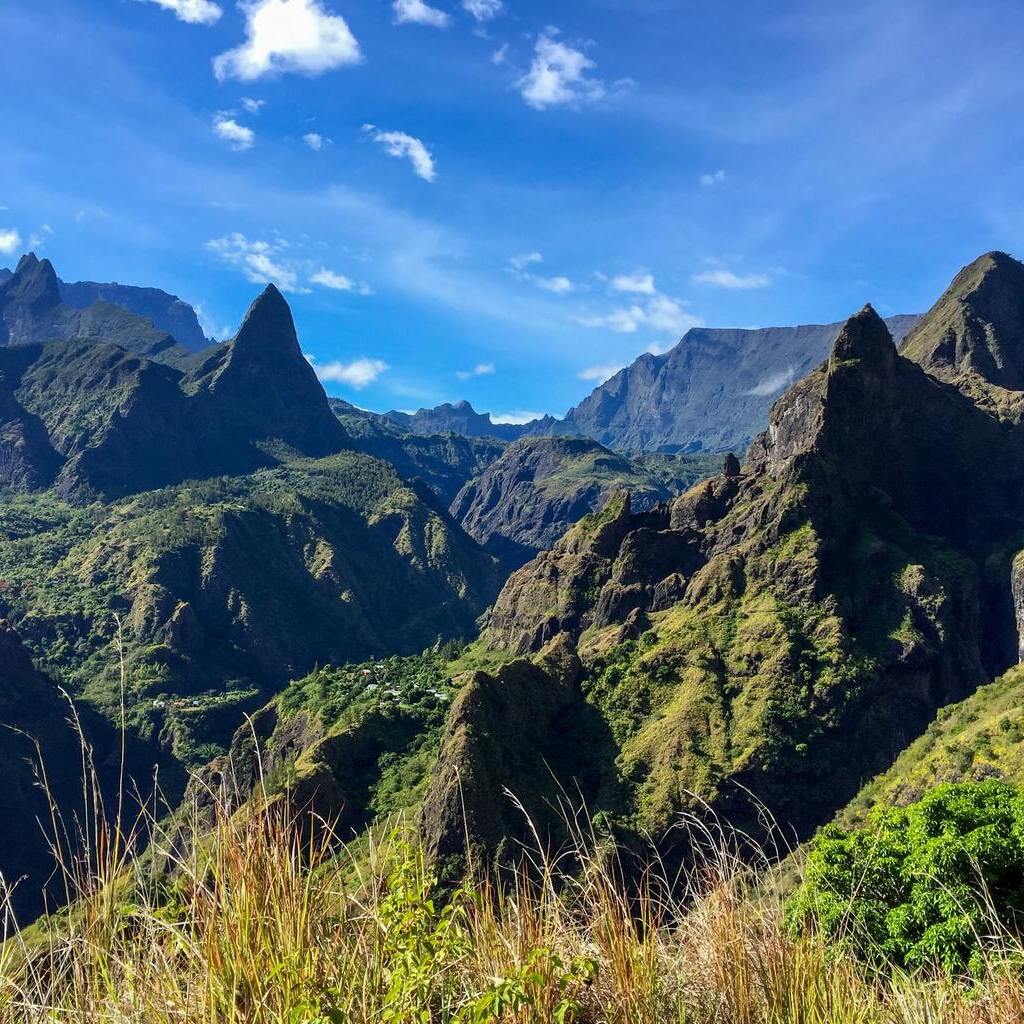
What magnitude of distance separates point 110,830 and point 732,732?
2657 inches

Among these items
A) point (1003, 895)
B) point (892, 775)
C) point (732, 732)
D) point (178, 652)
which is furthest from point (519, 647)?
point (178, 652)

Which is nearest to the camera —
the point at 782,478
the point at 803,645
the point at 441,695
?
the point at 803,645

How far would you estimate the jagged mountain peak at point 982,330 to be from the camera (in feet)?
403

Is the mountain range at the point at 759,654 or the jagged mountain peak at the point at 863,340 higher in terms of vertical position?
the jagged mountain peak at the point at 863,340

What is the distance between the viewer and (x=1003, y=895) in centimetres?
1838

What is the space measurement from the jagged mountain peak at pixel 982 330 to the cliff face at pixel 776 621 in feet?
70.2

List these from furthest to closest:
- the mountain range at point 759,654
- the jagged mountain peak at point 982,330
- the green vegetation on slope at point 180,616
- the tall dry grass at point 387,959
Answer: the green vegetation on slope at point 180,616 → the jagged mountain peak at point 982,330 → the mountain range at point 759,654 → the tall dry grass at point 387,959

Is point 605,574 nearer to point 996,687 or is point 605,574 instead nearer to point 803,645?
point 803,645

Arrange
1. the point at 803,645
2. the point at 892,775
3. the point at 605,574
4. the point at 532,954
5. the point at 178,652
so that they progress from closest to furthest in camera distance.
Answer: the point at 532,954
the point at 892,775
the point at 803,645
the point at 605,574
the point at 178,652

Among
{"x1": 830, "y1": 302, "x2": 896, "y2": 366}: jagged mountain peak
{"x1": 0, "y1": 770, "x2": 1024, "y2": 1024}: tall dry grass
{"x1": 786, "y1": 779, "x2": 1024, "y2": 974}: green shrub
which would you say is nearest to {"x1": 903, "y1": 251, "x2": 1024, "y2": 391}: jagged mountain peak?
{"x1": 830, "y1": 302, "x2": 896, "y2": 366}: jagged mountain peak

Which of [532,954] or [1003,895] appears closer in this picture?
[532,954]

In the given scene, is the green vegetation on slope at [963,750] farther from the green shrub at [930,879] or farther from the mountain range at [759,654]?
the green shrub at [930,879]

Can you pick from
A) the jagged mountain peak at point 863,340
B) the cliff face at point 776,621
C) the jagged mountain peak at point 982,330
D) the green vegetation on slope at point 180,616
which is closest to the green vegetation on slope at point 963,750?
the cliff face at point 776,621

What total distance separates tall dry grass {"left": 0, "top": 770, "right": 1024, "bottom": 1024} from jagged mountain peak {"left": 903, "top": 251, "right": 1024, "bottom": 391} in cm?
13463
